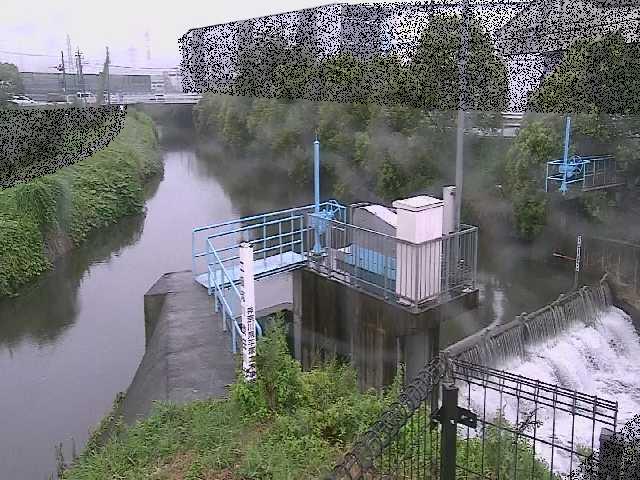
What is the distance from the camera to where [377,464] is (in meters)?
2.48

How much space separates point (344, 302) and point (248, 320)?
172 centimetres

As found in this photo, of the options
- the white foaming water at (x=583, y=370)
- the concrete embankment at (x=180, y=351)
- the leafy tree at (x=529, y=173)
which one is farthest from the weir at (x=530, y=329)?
the leafy tree at (x=529, y=173)

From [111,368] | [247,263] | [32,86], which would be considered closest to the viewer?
[247,263]

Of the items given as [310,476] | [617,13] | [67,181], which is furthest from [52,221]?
[617,13]

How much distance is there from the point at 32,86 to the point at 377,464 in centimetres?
312

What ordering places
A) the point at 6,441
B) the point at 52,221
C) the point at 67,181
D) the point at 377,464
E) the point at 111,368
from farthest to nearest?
the point at 67,181, the point at 52,221, the point at 111,368, the point at 6,441, the point at 377,464

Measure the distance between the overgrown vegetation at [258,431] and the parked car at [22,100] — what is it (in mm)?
1738

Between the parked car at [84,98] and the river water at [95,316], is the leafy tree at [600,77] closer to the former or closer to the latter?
the parked car at [84,98]

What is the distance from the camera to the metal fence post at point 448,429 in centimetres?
203

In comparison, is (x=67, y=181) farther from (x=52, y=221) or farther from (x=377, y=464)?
(x=377, y=464)

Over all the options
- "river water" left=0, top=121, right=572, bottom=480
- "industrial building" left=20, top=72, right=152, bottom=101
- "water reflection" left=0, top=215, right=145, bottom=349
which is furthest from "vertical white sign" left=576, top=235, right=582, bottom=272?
"water reflection" left=0, top=215, right=145, bottom=349

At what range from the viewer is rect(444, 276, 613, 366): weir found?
5.18 m

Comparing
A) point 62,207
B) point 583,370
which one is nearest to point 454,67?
point 583,370

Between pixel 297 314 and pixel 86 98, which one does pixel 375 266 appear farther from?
pixel 86 98
